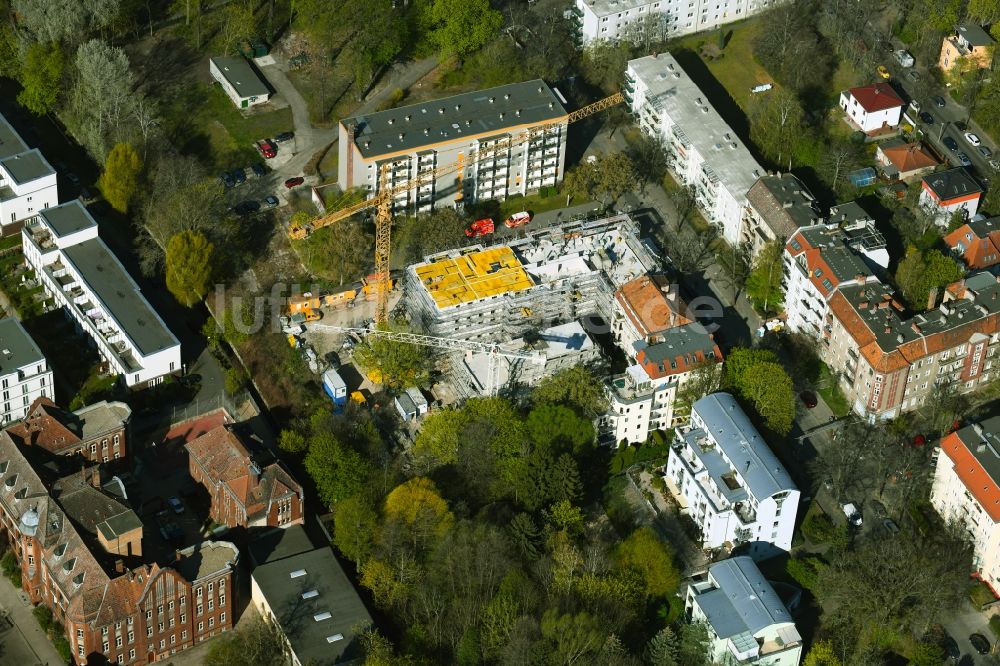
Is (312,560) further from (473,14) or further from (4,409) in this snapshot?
(473,14)

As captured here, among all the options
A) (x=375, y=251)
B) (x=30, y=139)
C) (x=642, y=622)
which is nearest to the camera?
(x=642, y=622)

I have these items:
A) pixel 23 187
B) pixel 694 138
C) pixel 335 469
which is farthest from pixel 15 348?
pixel 694 138

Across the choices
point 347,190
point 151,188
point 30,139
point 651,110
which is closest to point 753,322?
point 651,110

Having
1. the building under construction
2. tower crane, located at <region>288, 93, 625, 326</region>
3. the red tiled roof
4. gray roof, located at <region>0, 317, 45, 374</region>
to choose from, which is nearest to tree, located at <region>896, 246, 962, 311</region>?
the building under construction

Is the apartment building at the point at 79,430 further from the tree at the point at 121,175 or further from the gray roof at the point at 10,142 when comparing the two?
the gray roof at the point at 10,142

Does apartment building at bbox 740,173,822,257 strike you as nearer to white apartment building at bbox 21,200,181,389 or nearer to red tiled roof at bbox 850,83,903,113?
Result: red tiled roof at bbox 850,83,903,113

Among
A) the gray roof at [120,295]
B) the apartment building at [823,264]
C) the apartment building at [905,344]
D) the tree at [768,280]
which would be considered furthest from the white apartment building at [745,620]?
the gray roof at [120,295]

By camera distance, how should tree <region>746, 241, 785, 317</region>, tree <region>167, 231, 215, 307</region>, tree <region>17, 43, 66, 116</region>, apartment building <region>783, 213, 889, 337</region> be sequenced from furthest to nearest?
tree <region>17, 43, 66, 116</region>, tree <region>746, 241, 785, 317</region>, tree <region>167, 231, 215, 307</region>, apartment building <region>783, 213, 889, 337</region>
